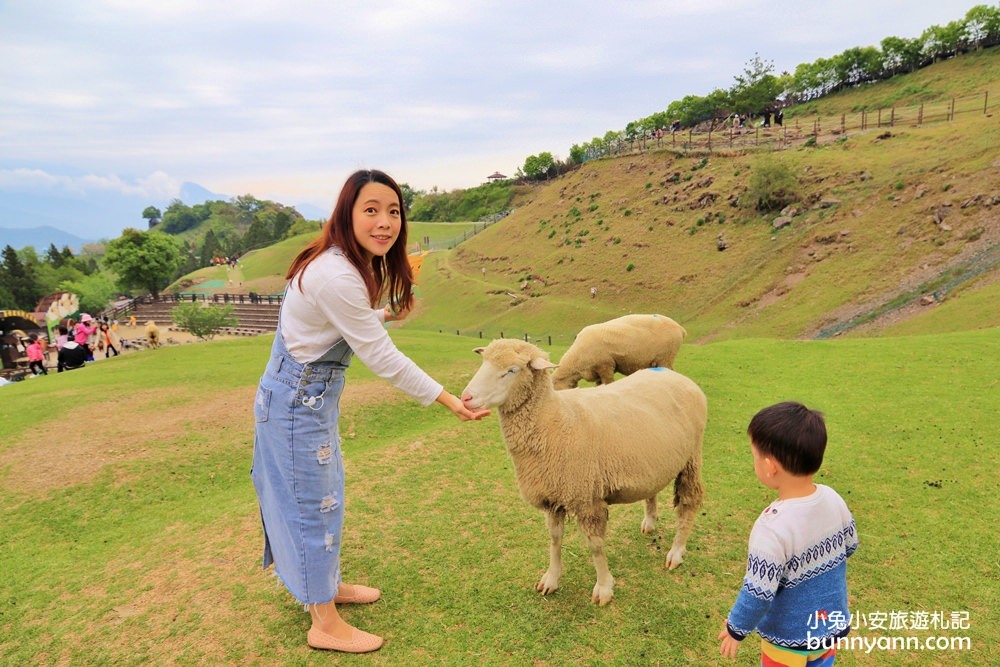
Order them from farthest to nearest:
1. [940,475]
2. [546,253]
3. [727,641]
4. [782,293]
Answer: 1. [546,253]
2. [782,293]
3. [940,475]
4. [727,641]

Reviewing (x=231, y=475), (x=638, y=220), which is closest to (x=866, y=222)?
(x=638, y=220)

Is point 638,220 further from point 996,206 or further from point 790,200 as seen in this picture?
point 996,206

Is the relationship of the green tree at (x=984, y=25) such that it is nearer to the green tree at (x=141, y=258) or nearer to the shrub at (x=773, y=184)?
the shrub at (x=773, y=184)

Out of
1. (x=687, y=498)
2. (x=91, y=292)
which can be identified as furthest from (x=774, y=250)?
(x=91, y=292)

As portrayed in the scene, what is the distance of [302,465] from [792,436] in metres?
2.79

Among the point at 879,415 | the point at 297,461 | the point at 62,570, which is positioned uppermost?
the point at 297,461

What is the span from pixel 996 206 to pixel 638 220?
76.5 ft

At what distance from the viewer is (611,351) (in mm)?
8227

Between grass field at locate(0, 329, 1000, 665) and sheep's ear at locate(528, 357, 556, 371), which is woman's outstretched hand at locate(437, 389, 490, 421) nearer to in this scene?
sheep's ear at locate(528, 357, 556, 371)

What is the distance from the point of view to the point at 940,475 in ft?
19.3

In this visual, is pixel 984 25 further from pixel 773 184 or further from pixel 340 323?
pixel 340 323

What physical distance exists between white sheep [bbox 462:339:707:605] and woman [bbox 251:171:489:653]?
552 mm

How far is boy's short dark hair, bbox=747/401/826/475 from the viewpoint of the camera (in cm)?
224

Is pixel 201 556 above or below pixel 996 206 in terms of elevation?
above
